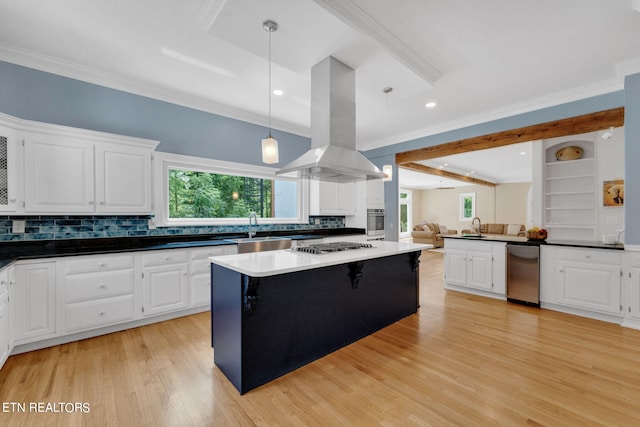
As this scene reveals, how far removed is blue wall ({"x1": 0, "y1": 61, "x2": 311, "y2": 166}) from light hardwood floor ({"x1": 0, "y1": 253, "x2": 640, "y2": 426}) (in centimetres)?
235

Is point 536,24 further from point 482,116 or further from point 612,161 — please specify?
point 612,161

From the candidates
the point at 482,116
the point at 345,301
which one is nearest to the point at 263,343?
the point at 345,301

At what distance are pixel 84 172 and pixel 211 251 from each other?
1.54 meters

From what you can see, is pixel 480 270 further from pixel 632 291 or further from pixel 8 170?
pixel 8 170

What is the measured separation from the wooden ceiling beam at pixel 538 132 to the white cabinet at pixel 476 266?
1.62 m

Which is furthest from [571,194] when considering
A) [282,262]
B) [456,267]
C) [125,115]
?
[125,115]

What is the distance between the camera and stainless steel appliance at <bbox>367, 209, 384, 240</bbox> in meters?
5.55

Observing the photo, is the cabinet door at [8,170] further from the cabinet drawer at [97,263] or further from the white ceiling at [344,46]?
the white ceiling at [344,46]

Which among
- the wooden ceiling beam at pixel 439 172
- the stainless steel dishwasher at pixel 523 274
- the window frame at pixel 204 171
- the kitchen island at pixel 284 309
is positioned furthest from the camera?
the wooden ceiling beam at pixel 439 172

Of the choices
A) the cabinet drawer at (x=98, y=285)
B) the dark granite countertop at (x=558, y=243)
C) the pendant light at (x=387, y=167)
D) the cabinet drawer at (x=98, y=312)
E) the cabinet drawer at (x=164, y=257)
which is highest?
the pendant light at (x=387, y=167)

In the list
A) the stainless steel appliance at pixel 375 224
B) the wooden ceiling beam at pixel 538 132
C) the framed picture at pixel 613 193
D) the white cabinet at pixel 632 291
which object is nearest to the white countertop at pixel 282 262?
the white cabinet at pixel 632 291

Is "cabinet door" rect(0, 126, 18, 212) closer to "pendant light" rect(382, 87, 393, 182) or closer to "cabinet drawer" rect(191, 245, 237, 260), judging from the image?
"cabinet drawer" rect(191, 245, 237, 260)

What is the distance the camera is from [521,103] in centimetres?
385

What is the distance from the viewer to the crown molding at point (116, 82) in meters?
2.73
